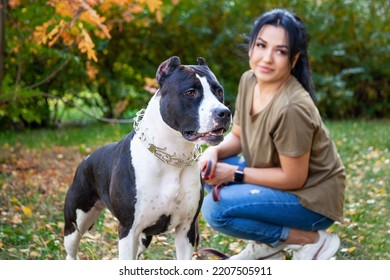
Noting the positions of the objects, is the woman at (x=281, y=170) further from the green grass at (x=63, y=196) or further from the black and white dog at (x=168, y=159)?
the black and white dog at (x=168, y=159)

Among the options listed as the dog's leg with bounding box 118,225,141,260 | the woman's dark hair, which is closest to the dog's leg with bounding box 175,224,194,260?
the dog's leg with bounding box 118,225,141,260

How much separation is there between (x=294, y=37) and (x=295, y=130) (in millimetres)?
547

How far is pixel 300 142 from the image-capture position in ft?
10.4

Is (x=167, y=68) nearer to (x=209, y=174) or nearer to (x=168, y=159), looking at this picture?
(x=168, y=159)

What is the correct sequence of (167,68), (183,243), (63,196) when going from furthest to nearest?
(63,196) < (183,243) < (167,68)

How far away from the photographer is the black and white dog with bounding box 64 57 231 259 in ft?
8.14

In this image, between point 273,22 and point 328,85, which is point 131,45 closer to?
point 328,85

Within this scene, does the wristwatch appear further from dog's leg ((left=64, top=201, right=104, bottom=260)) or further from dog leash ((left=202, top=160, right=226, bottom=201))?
dog's leg ((left=64, top=201, right=104, bottom=260))

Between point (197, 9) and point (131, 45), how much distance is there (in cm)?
110

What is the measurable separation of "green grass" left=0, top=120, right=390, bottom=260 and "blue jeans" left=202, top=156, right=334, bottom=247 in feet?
1.26

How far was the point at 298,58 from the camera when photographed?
345 centimetres

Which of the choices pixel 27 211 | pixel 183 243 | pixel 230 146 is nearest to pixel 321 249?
pixel 230 146
